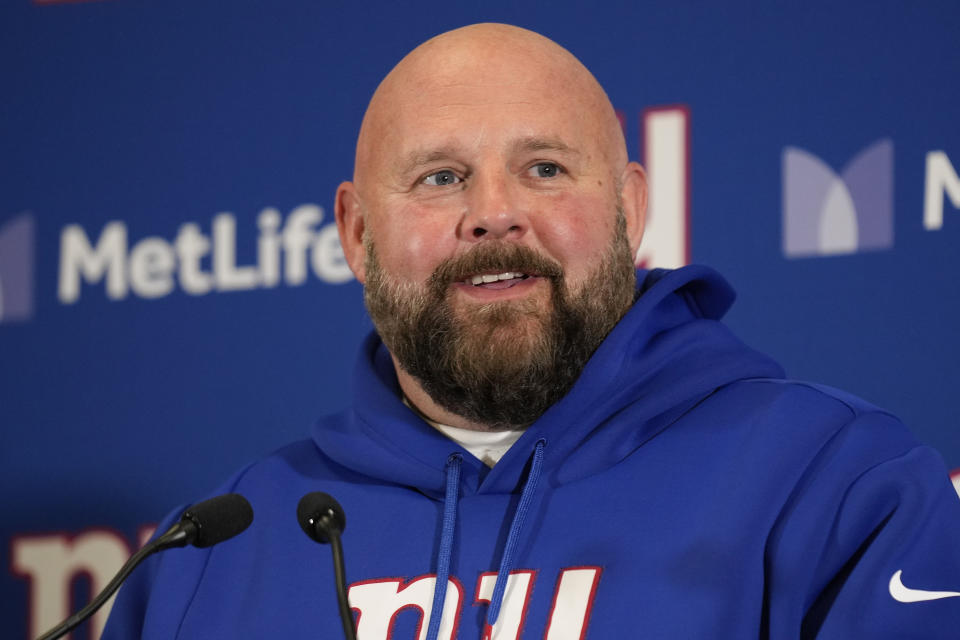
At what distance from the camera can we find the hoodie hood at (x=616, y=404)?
61.5 inches

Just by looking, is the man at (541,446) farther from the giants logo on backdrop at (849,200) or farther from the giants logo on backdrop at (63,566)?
the giants logo on backdrop at (63,566)

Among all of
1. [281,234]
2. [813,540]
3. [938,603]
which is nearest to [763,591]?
[813,540]

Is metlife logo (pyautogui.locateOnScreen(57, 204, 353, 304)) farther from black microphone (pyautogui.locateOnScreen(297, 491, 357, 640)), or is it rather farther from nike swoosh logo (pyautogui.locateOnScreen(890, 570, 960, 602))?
nike swoosh logo (pyautogui.locateOnScreen(890, 570, 960, 602))

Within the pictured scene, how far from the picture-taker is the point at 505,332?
1.61 m

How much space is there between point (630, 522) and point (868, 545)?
30 cm

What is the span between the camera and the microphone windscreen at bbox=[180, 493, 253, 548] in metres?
1.17

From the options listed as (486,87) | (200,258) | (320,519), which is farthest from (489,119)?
(200,258)

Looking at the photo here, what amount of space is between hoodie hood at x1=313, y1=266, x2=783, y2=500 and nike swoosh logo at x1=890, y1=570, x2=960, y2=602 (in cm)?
39

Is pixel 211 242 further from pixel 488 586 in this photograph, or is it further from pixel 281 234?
pixel 488 586

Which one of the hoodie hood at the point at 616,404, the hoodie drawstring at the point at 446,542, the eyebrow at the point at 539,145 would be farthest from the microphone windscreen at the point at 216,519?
the eyebrow at the point at 539,145

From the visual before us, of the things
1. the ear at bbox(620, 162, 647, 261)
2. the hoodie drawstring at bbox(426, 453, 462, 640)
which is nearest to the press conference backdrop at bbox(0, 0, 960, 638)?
the ear at bbox(620, 162, 647, 261)

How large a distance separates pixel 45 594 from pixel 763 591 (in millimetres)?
1573

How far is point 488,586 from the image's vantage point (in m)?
1.49

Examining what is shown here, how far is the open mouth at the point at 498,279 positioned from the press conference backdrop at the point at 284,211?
63 cm
